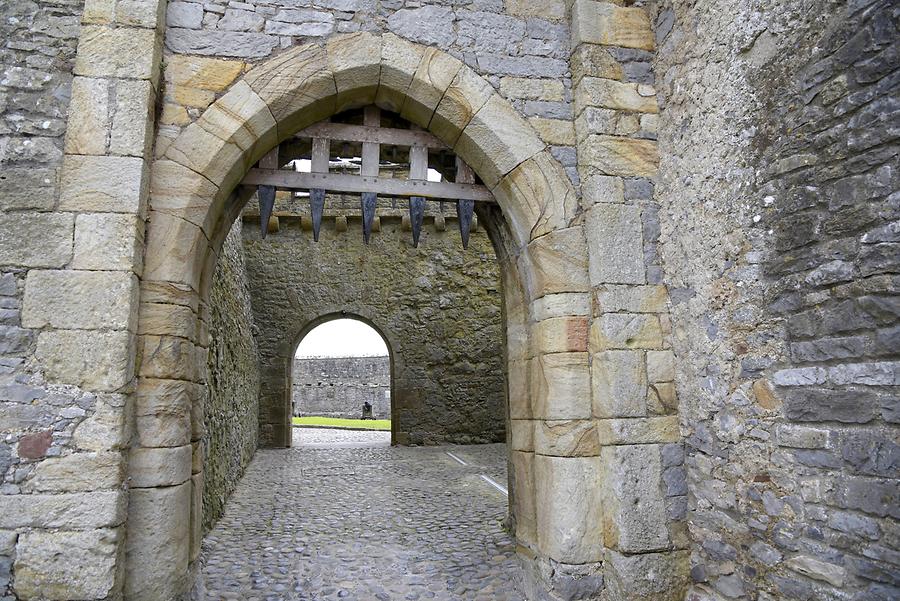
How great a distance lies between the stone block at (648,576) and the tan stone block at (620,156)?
193cm

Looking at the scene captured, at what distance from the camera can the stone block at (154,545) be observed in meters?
2.48

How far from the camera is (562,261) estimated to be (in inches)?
121

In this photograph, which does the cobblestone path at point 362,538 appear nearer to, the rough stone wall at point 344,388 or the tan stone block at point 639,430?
the tan stone block at point 639,430

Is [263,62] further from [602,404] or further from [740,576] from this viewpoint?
[740,576]

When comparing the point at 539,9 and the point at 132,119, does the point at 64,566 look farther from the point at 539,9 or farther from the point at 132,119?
the point at 539,9

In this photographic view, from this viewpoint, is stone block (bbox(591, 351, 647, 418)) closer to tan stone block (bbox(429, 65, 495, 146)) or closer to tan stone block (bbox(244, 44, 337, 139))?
tan stone block (bbox(429, 65, 495, 146))

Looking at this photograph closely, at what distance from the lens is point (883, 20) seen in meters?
1.94

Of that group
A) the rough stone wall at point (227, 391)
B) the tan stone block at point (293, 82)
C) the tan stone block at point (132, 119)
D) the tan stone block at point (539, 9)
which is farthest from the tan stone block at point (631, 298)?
the rough stone wall at point (227, 391)

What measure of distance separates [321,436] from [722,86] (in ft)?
36.3

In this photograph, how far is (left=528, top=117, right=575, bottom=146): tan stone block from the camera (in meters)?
3.20

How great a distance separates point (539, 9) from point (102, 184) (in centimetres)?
251

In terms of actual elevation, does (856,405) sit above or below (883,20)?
below

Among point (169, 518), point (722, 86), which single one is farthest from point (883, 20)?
point (169, 518)

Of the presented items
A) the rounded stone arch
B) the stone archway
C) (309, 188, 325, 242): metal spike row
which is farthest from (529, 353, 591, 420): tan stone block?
the rounded stone arch
